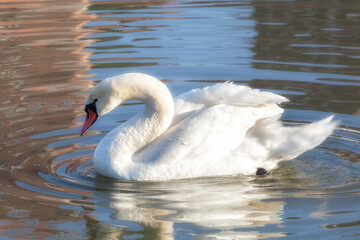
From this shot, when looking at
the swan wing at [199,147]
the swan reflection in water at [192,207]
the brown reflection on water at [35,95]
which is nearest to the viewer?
the swan reflection in water at [192,207]

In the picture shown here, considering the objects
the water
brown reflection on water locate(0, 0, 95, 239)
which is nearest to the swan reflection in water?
the water

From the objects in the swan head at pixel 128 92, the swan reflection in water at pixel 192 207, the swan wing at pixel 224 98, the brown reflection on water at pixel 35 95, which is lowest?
the swan reflection in water at pixel 192 207

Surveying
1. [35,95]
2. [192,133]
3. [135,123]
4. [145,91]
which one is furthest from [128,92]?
[35,95]

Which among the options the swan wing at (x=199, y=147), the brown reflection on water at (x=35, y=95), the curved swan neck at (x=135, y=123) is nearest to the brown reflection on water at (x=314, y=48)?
the swan wing at (x=199, y=147)

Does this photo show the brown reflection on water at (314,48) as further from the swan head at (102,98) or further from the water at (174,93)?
the swan head at (102,98)

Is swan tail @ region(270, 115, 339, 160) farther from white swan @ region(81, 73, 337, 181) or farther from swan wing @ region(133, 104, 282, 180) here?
swan wing @ region(133, 104, 282, 180)

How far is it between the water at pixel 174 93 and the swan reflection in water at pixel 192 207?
0.01 meters

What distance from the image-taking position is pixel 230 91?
6.68 meters

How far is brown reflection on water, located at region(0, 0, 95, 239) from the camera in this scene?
5.82 metres

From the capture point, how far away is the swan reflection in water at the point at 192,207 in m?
5.43

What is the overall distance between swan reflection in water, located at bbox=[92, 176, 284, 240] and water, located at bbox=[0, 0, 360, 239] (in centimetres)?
1

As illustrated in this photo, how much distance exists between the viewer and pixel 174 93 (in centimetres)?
928

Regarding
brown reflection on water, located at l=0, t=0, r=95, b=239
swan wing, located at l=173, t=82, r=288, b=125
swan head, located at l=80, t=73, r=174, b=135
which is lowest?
brown reflection on water, located at l=0, t=0, r=95, b=239

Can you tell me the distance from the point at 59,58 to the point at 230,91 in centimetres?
531
